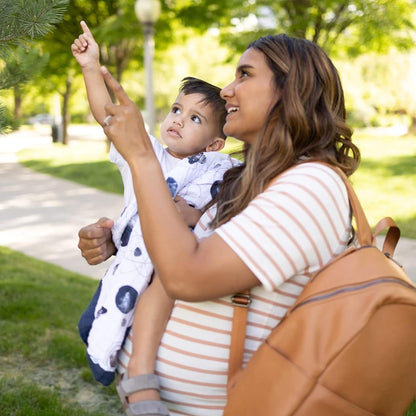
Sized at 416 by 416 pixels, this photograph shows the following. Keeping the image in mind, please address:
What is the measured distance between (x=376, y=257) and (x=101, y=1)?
16515 millimetres

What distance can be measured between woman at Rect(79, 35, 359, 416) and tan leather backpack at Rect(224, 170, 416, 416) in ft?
0.33

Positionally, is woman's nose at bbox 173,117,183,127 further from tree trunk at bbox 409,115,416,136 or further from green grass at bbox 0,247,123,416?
tree trunk at bbox 409,115,416,136

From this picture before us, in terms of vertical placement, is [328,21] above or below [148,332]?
above

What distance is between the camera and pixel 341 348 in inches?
48.2

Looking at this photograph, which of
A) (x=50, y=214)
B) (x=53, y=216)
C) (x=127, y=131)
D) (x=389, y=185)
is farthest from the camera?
(x=389, y=185)

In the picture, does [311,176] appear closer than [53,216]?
Yes

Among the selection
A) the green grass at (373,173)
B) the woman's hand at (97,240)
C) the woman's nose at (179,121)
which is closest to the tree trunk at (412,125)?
the green grass at (373,173)

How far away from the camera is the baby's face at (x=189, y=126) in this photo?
2.14 metres

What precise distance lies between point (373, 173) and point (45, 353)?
919cm

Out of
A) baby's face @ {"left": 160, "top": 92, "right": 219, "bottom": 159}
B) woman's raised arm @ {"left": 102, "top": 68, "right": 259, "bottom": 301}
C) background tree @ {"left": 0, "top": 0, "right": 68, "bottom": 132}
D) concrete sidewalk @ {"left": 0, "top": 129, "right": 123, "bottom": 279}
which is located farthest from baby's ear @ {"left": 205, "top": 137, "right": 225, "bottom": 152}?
concrete sidewalk @ {"left": 0, "top": 129, "right": 123, "bottom": 279}

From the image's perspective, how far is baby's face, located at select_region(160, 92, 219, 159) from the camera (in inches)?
84.3

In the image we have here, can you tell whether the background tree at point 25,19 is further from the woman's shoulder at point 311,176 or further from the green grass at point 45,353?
the green grass at point 45,353

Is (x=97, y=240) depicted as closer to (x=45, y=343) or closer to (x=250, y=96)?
(x=250, y=96)

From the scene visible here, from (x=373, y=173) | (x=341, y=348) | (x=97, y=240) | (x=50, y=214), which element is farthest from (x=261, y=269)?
(x=373, y=173)
